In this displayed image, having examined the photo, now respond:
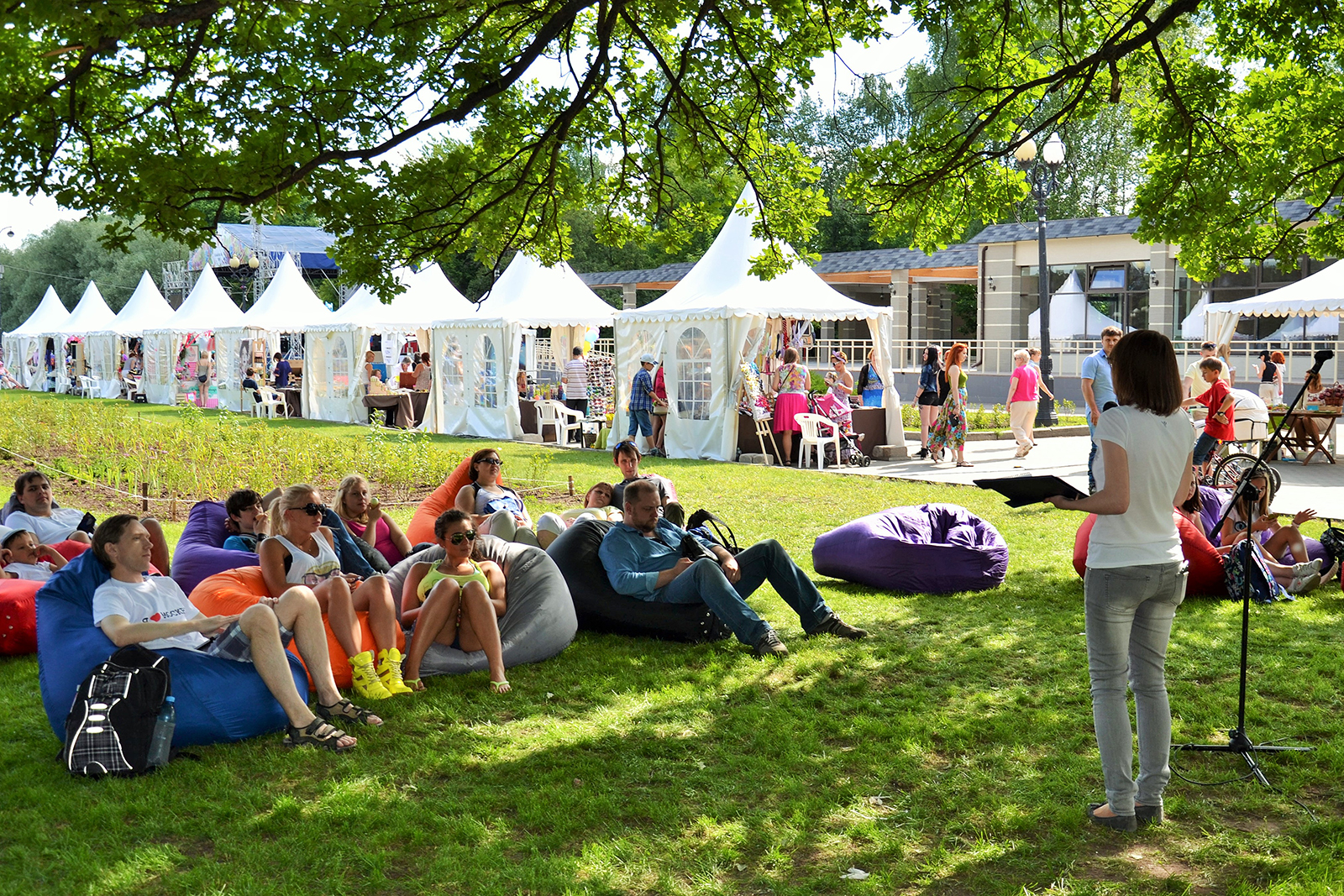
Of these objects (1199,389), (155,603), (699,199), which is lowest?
(155,603)

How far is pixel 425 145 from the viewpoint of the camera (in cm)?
1056

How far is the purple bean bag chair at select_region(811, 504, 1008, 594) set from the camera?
27.3 ft

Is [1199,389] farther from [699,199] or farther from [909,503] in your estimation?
[699,199]

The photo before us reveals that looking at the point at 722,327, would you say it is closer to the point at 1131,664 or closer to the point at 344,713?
the point at 344,713

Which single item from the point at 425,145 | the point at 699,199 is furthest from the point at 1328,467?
the point at 425,145

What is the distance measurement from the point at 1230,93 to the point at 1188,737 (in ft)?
18.9

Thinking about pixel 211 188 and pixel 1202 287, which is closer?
pixel 211 188

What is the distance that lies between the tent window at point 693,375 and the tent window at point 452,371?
265 inches

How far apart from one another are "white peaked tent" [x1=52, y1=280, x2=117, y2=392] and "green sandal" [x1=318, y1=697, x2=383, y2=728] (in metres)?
39.4

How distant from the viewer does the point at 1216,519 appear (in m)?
8.59

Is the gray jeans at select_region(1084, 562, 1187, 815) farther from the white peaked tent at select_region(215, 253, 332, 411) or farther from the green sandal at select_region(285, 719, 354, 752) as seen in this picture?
the white peaked tent at select_region(215, 253, 332, 411)

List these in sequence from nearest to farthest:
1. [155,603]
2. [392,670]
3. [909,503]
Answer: [155,603] → [392,670] → [909,503]

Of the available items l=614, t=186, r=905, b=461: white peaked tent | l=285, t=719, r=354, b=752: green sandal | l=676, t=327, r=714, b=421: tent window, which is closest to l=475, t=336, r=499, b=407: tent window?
l=614, t=186, r=905, b=461: white peaked tent

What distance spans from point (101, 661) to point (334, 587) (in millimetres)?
1126
